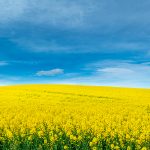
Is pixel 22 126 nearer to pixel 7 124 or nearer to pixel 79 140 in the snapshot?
pixel 7 124

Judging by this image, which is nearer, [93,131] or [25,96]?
[93,131]

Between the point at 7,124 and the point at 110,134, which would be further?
the point at 7,124

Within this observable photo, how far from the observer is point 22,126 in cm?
1393

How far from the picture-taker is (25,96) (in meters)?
30.2

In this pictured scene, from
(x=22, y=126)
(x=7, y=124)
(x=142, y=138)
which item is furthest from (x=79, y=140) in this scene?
(x=7, y=124)

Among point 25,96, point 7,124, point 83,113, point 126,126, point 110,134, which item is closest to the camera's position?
point 110,134

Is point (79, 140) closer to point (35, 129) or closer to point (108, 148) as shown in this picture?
point (108, 148)

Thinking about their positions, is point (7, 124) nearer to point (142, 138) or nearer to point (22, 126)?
point (22, 126)

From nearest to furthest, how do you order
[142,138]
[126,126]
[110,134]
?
[142,138], [110,134], [126,126]

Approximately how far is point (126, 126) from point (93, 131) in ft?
3.98

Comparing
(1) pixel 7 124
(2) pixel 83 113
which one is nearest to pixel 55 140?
(1) pixel 7 124

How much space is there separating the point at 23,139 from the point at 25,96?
1737 cm

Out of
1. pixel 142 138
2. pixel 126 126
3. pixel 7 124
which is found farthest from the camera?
pixel 7 124

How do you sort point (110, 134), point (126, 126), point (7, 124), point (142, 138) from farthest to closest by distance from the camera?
point (7, 124), point (126, 126), point (110, 134), point (142, 138)
